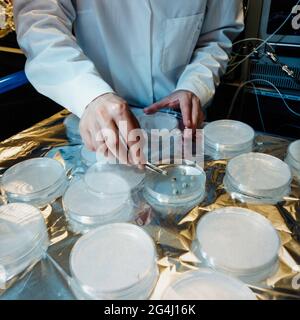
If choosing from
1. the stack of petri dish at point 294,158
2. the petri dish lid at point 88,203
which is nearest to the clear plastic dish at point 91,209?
the petri dish lid at point 88,203

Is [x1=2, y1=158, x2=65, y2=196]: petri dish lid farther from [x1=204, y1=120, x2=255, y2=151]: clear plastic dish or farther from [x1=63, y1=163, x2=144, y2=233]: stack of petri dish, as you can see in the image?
[x1=204, y1=120, x2=255, y2=151]: clear plastic dish

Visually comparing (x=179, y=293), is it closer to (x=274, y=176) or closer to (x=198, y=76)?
(x=274, y=176)

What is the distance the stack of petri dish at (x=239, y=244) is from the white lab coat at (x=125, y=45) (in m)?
0.41

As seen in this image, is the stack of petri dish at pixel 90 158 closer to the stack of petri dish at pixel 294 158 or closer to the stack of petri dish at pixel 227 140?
the stack of petri dish at pixel 227 140

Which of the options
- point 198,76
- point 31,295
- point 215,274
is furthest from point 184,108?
point 31,295

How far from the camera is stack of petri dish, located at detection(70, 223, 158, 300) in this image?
19.5 inches

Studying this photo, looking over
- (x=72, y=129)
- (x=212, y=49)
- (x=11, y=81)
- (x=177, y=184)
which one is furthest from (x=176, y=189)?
(x=11, y=81)

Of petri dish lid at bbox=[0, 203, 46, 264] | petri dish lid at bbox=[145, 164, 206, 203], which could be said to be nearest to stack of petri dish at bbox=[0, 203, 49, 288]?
petri dish lid at bbox=[0, 203, 46, 264]

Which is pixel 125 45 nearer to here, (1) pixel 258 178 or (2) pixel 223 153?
(2) pixel 223 153

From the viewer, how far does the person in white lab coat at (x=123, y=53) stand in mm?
781

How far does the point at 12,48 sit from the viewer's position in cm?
158

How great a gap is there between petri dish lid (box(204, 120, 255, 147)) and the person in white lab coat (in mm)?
53

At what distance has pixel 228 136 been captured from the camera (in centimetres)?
89
